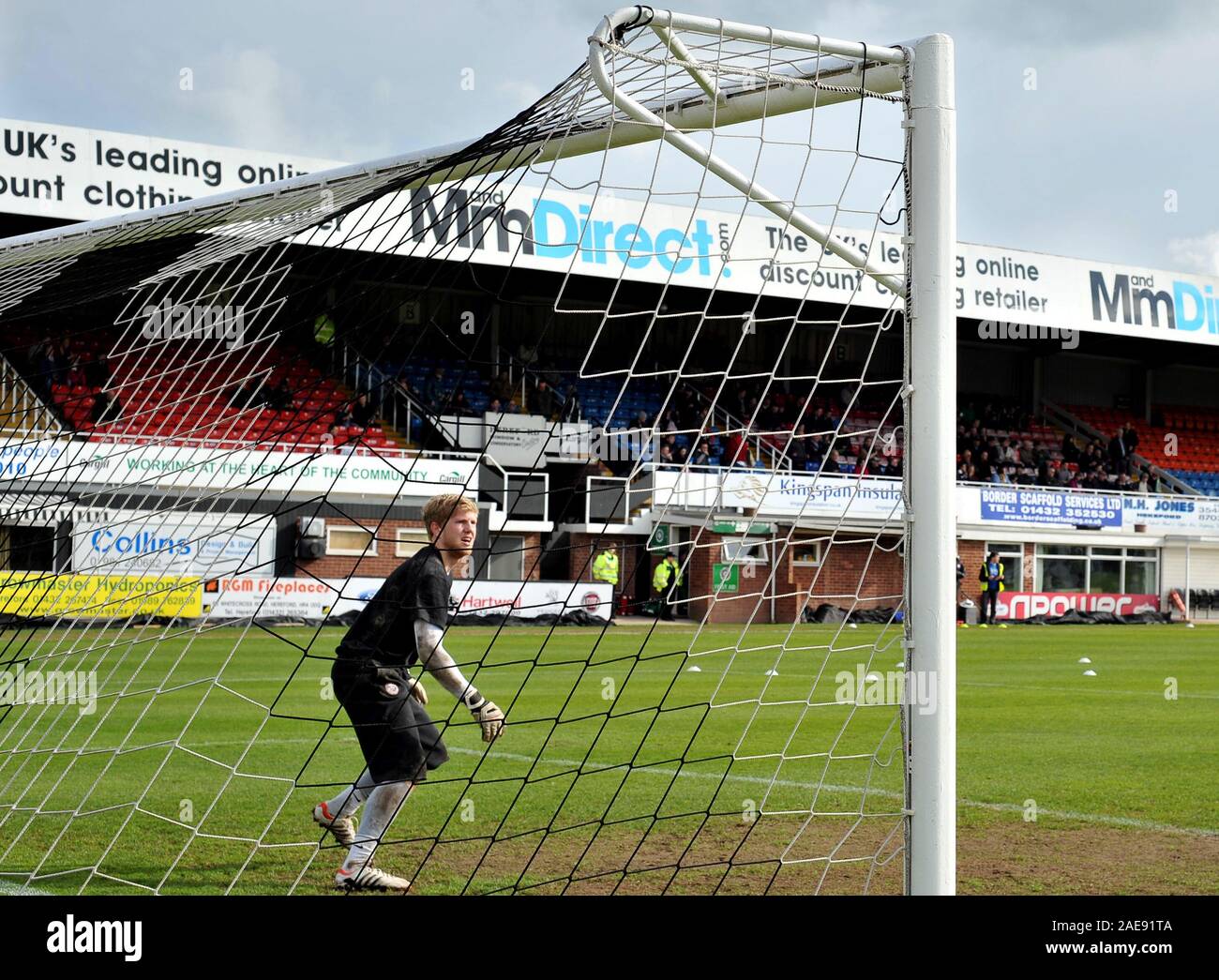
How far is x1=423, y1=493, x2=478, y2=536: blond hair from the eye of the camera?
5.14m

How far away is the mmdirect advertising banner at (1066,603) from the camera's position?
31688mm

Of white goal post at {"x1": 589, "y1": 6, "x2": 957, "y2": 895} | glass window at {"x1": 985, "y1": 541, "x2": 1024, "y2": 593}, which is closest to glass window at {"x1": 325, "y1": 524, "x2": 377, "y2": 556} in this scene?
glass window at {"x1": 985, "y1": 541, "x2": 1024, "y2": 593}

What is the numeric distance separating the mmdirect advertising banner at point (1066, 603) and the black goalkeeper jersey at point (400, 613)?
2762cm

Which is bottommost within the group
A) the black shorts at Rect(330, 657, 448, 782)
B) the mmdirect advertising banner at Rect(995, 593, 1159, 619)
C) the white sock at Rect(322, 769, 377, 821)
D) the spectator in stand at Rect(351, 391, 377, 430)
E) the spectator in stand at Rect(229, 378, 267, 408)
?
the mmdirect advertising banner at Rect(995, 593, 1159, 619)

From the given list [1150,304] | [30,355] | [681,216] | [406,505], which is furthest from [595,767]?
[1150,304]

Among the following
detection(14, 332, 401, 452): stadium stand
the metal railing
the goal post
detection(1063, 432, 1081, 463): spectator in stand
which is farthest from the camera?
detection(1063, 432, 1081, 463): spectator in stand

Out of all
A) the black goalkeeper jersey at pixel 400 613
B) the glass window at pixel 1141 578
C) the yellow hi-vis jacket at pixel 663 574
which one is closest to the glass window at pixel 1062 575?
the glass window at pixel 1141 578

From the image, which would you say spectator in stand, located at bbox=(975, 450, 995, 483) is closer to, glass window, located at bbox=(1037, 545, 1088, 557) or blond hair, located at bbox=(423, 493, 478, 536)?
glass window, located at bbox=(1037, 545, 1088, 557)

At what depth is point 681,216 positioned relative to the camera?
27.1 metres

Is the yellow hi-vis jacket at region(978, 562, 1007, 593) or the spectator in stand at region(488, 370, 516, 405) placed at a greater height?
the spectator in stand at region(488, 370, 516, 405)

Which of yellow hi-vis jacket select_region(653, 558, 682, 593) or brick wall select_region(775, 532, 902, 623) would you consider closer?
yellow hi-vis jacket select_region(653, 558, 682, 593)

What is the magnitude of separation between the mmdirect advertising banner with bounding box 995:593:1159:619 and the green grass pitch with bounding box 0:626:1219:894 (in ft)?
61.5

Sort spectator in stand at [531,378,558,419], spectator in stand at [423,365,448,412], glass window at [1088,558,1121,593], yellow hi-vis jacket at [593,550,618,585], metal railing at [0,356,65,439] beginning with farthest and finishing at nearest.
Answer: glass window at [1088,558,1121,593]
spectator in stand at [531,378,558,419]
spectator in stand at [423,365,448,412]
yellow hi-vis jacket at [593,550,618,585]
metal railing at [0,356,65,439]
